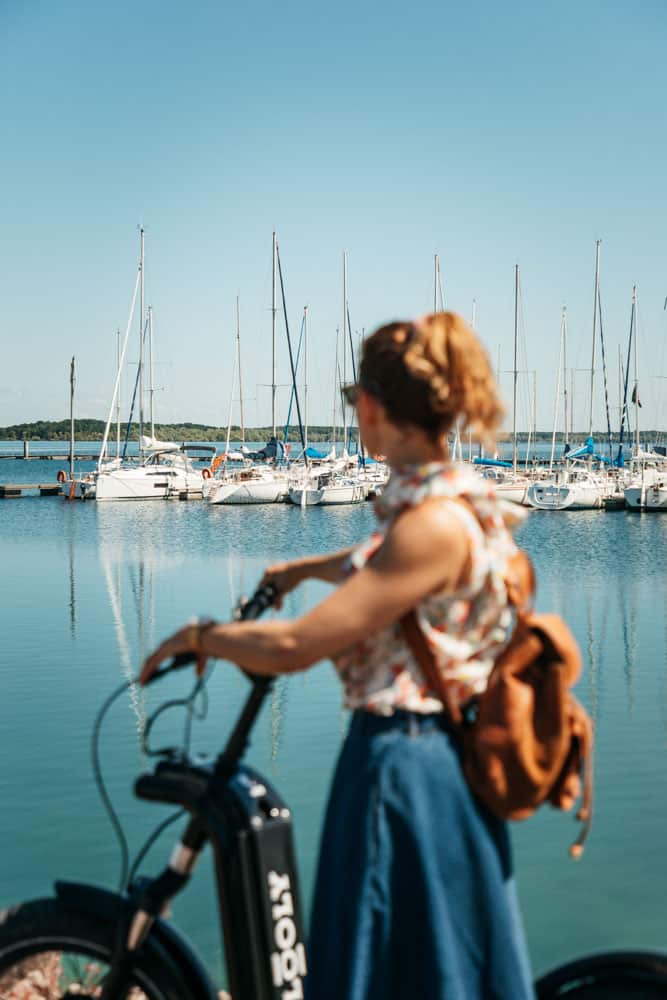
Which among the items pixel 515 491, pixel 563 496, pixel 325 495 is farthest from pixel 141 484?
pixel 563 496

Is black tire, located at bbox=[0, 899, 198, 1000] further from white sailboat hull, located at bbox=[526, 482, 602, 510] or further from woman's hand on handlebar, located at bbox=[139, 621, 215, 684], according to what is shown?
white sailboat hull, located at bbox=[526, 482, 602, 510]

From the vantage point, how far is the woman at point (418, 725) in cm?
162

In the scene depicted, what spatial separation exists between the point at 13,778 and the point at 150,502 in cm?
3615

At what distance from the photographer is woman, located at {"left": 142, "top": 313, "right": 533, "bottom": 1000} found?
162 centimetres

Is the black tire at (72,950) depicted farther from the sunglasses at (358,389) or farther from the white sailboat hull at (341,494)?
the white sailboat hull at (341,494)

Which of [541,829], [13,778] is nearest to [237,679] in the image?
[13,778]

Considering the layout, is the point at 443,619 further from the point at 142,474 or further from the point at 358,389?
the point at 142,474

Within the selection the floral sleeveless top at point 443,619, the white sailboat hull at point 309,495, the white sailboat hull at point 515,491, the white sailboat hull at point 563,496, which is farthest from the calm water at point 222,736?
the white sailboat hull at point 309,495

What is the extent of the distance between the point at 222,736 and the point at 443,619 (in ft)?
17.7

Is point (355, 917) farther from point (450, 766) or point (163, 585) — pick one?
point (163, 585)

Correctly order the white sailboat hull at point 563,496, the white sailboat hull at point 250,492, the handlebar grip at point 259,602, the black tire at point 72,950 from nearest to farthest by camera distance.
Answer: the handlebar grip at point 259,602 → the black tire at point 72,950 → the white sailboat hull at point 563,496 → the white sailboat hull at point 250,492

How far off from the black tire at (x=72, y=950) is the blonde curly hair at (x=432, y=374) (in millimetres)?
1059

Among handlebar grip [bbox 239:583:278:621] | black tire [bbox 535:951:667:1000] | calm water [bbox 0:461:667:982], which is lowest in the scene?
calm water [bbox 0:461:667:982]

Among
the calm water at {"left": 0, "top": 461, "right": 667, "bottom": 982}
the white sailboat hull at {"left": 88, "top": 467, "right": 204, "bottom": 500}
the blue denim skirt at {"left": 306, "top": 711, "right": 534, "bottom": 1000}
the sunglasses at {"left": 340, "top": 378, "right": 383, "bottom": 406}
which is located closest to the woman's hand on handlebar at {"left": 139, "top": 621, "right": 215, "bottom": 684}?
the blue denim skirt at {"left": 306, "top": 711, "right": 534, "bottom": 1000}
